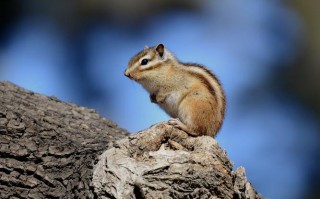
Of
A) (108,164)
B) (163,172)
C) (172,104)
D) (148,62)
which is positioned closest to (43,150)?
(108,164)

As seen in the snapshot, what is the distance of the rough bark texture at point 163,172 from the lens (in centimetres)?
399

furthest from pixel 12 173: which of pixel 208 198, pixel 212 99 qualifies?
pixel 212 99

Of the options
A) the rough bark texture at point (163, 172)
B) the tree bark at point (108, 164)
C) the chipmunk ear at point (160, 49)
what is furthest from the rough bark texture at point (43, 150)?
the chipmunk ear at point (160, 49)

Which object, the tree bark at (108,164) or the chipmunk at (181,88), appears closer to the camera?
the tree bark at (108,164)

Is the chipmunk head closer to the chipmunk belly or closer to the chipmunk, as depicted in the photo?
the chipmunk

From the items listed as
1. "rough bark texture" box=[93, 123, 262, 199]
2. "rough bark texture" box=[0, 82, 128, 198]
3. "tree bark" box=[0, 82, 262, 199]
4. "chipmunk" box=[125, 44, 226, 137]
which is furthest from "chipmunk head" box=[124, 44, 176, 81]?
"rough bark texture" box=[93, 123, 262, 199]

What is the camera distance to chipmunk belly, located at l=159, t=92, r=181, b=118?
5188 millimetres

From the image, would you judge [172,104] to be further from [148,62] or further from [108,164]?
[108,164]

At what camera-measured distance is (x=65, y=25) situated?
8906 mm

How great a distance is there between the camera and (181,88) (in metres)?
5.25

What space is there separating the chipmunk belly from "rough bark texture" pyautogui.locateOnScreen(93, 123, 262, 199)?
0.84 metres

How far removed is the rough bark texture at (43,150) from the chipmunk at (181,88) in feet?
1.55

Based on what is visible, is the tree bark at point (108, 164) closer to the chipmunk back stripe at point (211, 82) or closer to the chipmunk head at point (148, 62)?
the chipmunk back stripe at point (211, 82)

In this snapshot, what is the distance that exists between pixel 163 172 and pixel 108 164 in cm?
30
